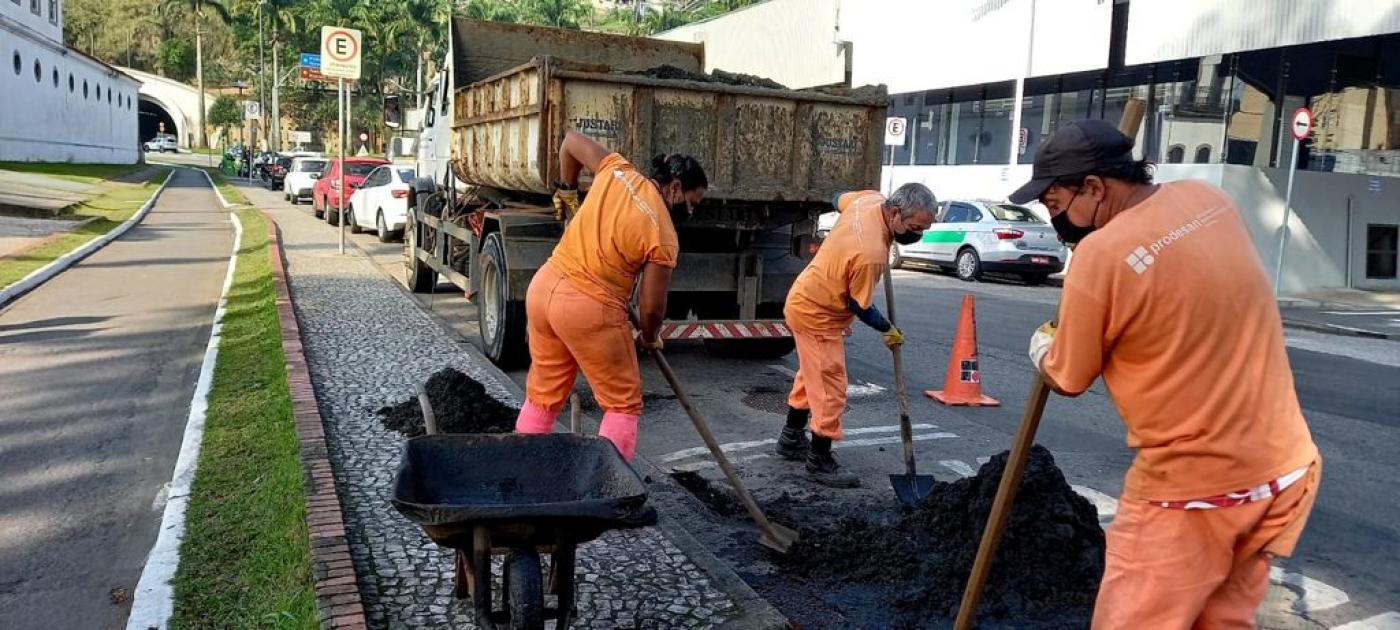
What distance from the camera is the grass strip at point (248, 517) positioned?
143 inches

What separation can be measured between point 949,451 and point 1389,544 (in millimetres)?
2288

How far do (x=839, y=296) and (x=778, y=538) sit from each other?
1.48 meters

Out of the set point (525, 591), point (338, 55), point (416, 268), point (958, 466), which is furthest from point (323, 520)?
point (338, 55)

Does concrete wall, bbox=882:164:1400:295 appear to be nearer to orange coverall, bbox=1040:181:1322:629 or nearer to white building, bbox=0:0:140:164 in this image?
orange coverall, bbox=1040:181:1322:629

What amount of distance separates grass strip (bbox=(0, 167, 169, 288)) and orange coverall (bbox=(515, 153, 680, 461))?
8.99 metres

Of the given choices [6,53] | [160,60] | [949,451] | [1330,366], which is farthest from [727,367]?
[160,60]

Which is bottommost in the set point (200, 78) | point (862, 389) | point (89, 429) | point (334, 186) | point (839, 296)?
point (89, 429)

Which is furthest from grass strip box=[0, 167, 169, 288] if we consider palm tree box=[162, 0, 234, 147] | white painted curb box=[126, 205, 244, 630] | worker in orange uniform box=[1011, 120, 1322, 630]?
palm tree box=[162, 0, 234, 147]

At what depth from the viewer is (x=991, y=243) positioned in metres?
17.6

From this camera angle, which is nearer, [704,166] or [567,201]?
[567,201]

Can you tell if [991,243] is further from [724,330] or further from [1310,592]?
[1310,592]

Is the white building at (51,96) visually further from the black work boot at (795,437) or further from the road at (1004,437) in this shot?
the black work boot at (795,437)

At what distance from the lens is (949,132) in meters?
27.7

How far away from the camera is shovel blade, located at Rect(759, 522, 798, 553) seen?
14.8 feet
